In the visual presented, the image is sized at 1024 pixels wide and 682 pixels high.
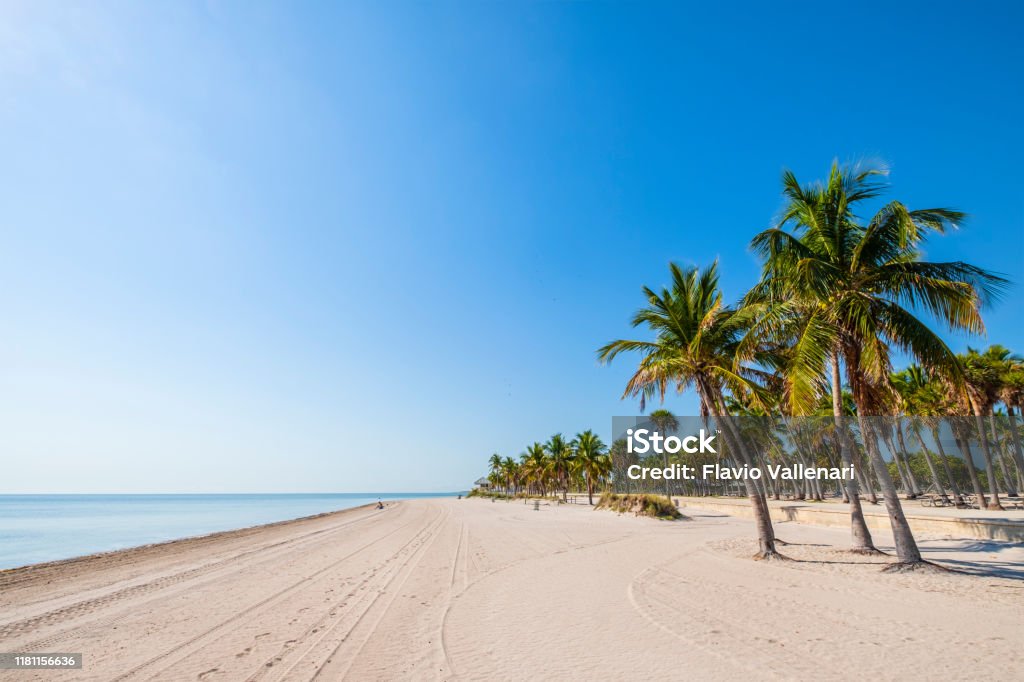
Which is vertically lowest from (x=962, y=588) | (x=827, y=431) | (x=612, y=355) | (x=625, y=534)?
(x=625, y=534)

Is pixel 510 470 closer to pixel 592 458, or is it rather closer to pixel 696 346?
pixel 592 458

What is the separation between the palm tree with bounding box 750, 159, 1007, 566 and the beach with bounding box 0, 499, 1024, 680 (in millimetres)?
4164

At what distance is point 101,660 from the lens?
6418mm

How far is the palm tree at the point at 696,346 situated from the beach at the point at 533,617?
4.88 m

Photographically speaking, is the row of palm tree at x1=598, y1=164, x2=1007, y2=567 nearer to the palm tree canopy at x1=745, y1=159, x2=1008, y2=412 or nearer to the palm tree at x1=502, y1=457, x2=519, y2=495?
the palm tree canopy at x1=745, y1=159, x2=1008, y2=412

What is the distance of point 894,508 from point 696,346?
6166mm

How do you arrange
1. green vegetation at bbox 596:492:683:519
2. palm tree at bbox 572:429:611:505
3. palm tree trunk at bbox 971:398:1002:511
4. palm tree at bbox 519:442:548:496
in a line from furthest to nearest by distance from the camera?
palm tree at bbox 519:442:548:496 → palm tree at bbox 572:429:611:505 → green vegetation at bbox 596:492:683:519 → palm tree trunk at bbox 971:398:1002:511

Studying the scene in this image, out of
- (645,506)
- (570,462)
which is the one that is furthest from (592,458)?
(645,506)

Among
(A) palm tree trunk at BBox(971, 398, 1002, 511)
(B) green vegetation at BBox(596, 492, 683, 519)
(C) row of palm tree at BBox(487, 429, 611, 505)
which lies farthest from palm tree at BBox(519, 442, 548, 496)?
(A) palm tree trunk at BBox(971, 398, 1002, 511)

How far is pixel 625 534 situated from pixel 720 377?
986 centimetres

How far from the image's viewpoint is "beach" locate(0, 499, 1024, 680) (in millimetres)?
5648

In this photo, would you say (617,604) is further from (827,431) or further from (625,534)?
(827,431)

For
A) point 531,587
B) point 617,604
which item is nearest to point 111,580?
point 531,587

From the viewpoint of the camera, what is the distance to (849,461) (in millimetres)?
12938
